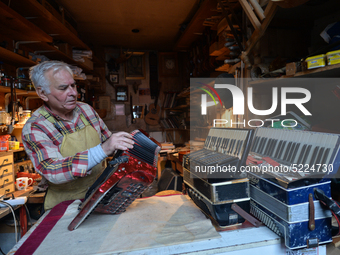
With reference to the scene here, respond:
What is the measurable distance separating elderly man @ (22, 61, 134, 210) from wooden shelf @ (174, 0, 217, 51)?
2437 mm

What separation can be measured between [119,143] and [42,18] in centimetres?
252

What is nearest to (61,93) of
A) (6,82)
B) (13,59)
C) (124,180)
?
(124,180)

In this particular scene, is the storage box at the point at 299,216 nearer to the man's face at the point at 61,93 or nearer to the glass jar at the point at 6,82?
the man's face at the point at 61,93

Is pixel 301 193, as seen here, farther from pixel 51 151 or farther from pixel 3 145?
pixel 3 145

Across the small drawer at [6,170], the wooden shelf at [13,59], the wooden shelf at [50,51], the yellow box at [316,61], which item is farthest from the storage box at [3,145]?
the yellow box at [316,61]

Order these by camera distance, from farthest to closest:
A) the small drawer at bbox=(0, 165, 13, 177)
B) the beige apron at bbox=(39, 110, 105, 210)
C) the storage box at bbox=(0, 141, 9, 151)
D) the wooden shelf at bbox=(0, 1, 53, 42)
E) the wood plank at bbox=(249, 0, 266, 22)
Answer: the storage box at bbox=(0, 141, 9, 151)
the small drawer at bbox=(0, 165, 13, 177)
the wooden shelf at bbox=(0, 1, 53, 42)
the wood plank at bbox=(249, 0, 266, 22)
the beige apron at bbox=(39, 110, 105, 210)

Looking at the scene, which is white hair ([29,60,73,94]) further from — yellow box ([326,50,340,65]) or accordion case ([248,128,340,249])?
yellow box ([326,50,340,65])

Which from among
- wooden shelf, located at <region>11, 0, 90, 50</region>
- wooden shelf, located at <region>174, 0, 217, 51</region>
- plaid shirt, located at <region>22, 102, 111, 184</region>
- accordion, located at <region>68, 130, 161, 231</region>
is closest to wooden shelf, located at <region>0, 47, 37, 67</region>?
wooden shelf, located at <region>11, 0, 90, 50</region>

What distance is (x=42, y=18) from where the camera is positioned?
2816 mm

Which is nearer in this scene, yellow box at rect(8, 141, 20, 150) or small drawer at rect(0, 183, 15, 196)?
small drawer at rect(0, 183, 15, 196)

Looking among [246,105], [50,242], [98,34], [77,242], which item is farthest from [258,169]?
[98,34]

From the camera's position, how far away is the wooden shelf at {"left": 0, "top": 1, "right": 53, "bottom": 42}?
2.06 m

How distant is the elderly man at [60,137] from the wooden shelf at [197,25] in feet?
8.00

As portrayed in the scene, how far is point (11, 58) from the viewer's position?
103 inches
